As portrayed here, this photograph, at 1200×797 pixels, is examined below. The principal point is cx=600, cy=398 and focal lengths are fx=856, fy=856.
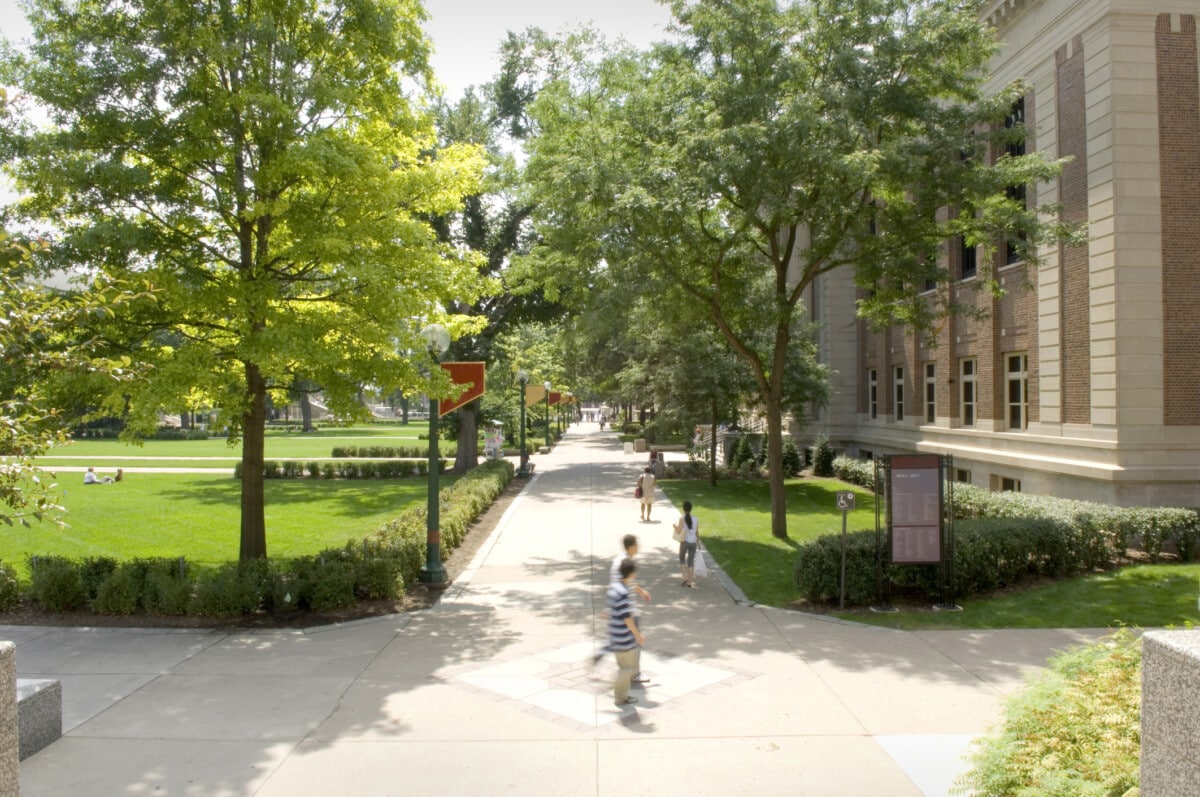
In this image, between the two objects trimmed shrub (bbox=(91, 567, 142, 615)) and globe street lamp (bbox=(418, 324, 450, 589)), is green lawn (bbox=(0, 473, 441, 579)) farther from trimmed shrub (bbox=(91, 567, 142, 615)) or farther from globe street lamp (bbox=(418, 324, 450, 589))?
globe street lamp (bbox=(418, 324, 450, 589))

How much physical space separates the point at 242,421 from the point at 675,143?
28.9 feet

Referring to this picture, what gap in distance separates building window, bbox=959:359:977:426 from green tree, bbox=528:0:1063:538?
7.85 metres

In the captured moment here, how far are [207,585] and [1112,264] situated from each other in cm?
1656

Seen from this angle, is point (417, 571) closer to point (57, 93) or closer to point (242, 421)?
point (242, 421)

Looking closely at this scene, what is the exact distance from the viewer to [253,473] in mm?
12203

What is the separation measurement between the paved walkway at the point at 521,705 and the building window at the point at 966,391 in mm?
14814

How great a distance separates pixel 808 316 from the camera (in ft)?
119

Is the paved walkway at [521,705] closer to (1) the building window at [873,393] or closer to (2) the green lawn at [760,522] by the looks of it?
(2) the green lawn at [760,522]

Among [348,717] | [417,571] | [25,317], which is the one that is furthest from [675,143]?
[25,317]

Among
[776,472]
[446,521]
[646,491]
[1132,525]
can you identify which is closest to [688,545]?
[776,472]

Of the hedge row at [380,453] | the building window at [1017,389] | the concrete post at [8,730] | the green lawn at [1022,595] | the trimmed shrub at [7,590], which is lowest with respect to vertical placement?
the green lawn at [1022,595]

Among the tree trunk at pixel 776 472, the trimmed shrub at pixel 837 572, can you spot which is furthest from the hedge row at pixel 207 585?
the tree trunk at pixel 776 472

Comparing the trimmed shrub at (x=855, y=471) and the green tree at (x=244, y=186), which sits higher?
the green tree at (x=244, y=186)

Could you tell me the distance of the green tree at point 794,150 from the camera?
1428 cm
